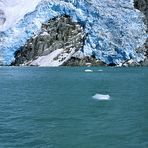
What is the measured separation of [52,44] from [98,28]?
24370mm

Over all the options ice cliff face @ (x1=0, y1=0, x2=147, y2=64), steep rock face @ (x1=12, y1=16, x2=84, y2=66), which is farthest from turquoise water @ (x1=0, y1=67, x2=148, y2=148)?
steep rock face @ (x1=12, y1=16, x2=84, y2=66)

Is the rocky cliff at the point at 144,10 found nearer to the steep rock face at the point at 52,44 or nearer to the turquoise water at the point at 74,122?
the steep rock face at the point at 52,44

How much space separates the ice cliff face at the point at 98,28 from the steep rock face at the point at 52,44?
3.61 meters

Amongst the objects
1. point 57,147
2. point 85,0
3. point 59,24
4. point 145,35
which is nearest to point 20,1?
point 59,24

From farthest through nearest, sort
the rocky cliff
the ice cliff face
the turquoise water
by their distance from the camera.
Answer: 1. the rocky cliff
2. the ice cliff face
3. the turquoise water

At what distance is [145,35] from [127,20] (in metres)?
7.62

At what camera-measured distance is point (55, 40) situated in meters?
155

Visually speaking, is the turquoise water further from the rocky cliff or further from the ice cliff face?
the rocky cliff

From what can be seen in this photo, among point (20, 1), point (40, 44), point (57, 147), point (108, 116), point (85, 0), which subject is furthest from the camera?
point (20, 1)

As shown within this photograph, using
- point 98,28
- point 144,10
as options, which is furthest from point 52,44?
point 144,10

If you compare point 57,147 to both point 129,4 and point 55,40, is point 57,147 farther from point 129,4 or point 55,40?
point 55,40

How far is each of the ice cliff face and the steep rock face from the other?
11.8 ft

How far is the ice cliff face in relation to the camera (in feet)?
436

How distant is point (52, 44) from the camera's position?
15325 centimetres
